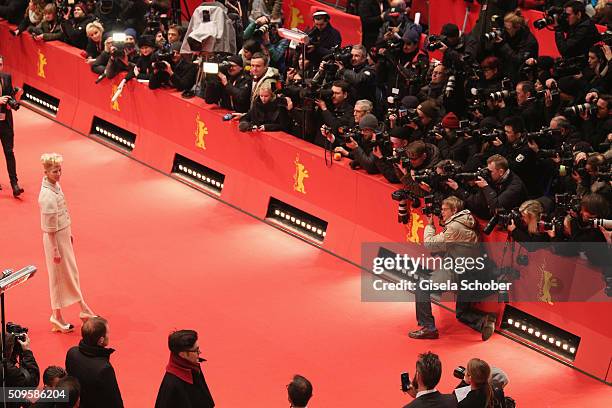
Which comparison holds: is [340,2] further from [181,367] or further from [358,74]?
[181,367]

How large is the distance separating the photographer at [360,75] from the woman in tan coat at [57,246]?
161 inches

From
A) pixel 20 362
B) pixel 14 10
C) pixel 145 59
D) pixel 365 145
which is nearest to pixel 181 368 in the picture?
pixel 20 362

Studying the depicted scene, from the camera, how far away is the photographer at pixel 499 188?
35.8ft

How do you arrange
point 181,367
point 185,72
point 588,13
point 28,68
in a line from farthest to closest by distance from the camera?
point 28,68 < point 185,72 < point 588,13 < point 181,367

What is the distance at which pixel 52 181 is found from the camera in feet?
34.9

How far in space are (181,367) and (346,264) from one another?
5086 mm

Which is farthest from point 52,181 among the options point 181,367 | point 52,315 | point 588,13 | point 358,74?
point 588,13

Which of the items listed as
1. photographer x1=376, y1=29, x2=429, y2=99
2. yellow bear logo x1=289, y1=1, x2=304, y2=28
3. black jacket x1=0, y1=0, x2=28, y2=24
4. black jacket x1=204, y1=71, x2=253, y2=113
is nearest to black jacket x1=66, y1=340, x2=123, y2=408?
black jacket x1=204, y1=71, x2=253, y2=113

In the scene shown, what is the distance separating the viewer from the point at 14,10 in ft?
60.7

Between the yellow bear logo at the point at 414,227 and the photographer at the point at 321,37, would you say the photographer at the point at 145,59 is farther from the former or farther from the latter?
the yellow bear logo at the point at 414,227

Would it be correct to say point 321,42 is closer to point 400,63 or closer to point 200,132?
point 400,63

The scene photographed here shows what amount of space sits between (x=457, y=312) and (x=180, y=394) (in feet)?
14.5

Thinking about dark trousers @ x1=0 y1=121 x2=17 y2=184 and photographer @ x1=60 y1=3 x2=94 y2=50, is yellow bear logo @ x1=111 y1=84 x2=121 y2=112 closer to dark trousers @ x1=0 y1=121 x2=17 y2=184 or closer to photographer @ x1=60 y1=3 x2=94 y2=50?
photographer @ x1=60 y1=3 x2=94 y2=50

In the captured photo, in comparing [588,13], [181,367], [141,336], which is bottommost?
[141,336]
